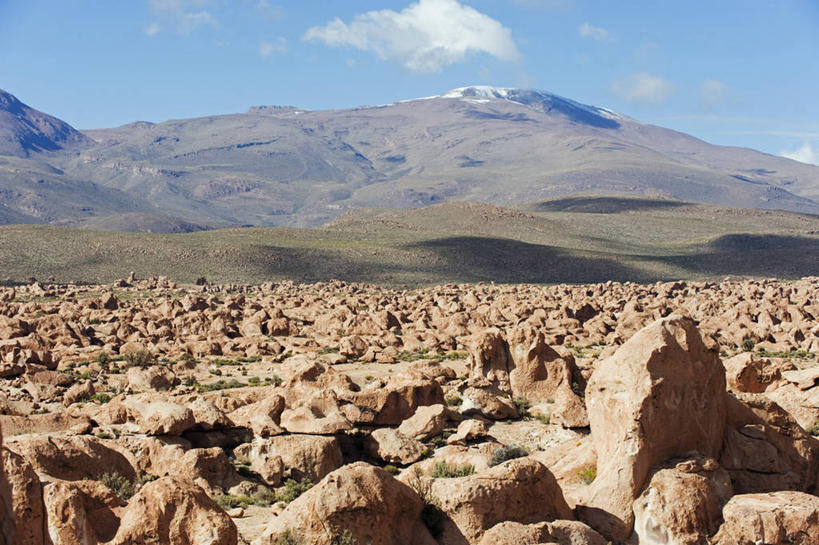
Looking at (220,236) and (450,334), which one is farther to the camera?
(220,236)

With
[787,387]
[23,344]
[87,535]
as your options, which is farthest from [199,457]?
[23,344]

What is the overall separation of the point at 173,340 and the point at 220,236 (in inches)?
3072

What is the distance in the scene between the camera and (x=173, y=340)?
4247cm

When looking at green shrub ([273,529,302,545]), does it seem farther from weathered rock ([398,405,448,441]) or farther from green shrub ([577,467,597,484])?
weathered rock ([398,405,448,441])

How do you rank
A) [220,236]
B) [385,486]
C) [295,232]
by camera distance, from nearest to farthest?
[385,486], [220,236], [295,232]

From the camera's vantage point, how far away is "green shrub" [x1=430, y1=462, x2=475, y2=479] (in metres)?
16.7

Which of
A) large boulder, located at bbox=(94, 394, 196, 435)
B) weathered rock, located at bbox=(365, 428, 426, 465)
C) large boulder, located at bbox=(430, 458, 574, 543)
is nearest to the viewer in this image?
large boulder, located at bbox=(430, 458, 574, 543)

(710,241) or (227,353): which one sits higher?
(710,241)

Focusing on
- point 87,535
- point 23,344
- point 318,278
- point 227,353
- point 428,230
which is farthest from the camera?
point 428,230

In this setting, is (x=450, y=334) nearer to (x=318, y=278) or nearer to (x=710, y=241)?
(x=318, y=278)

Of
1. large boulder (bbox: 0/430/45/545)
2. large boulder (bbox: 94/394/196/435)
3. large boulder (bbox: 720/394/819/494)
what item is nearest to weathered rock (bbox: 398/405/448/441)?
large boulder (bbox: 94/394/196/435)

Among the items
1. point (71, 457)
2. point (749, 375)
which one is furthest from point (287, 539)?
point (749, 375)

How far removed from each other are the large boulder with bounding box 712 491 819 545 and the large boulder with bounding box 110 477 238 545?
23.8 feet

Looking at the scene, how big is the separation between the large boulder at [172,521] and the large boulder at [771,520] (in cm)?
726
